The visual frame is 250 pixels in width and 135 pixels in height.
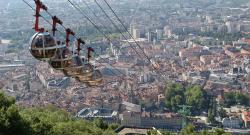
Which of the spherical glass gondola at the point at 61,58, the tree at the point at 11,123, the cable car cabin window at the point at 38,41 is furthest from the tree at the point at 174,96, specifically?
the cable car cabin window at the point at 38,41

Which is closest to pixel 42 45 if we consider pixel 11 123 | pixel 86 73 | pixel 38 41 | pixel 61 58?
pixel 38 41

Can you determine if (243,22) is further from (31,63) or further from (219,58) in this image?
(31,63)

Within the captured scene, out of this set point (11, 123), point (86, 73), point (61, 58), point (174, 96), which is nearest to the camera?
point (61, 58)

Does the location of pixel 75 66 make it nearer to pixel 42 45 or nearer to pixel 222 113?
pixel 42 45

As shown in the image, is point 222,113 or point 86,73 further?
point 222,113

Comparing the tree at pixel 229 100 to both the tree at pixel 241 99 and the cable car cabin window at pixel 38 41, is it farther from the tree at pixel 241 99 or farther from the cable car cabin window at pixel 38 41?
the cable car cabin window at pixel 38 41

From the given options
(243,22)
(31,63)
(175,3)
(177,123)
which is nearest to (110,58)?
(31,63)

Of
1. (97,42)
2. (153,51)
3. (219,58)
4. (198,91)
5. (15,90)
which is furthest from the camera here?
(97,42)

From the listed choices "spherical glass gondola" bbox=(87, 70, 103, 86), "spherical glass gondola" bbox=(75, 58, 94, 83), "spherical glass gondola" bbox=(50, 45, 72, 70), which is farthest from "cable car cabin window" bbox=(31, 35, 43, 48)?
"spherical glass gondola" bbox=(87, 70, 103, 86)
